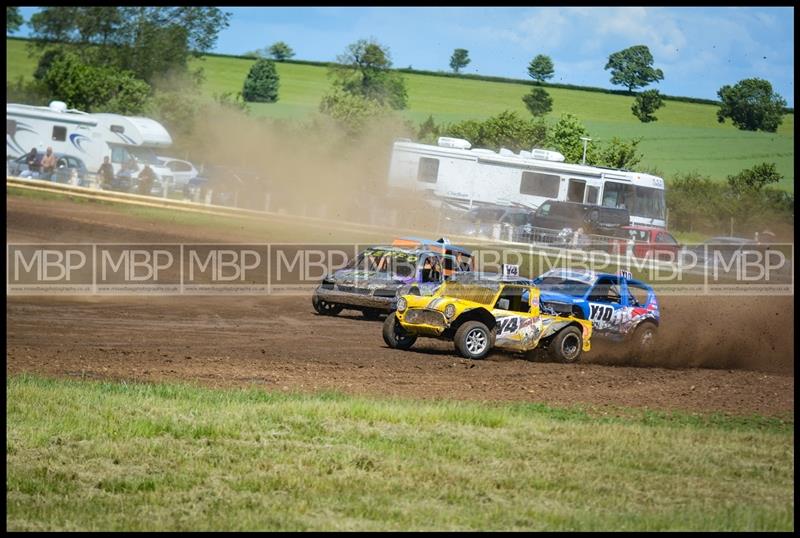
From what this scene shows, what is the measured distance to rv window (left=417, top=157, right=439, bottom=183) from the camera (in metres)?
37.1

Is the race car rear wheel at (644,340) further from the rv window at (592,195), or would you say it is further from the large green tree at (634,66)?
the rv window at (592,195)

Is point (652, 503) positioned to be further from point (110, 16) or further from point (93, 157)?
point (110, 16)

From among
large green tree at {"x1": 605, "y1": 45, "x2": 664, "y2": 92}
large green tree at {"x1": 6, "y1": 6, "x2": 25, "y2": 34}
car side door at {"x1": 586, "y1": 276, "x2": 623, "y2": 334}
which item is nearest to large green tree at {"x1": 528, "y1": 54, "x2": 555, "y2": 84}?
large green tree at {"x1": 605, "y1": 45, "x2": 664, "y2": 92}

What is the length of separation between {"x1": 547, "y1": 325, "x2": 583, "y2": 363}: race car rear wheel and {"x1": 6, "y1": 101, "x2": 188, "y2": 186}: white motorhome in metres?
28.2

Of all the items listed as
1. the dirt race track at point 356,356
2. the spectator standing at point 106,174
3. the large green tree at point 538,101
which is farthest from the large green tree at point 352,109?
the dirt race track at point 356,356

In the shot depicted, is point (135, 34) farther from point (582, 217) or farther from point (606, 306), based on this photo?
point (606, 306)

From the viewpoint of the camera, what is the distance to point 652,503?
8445 millimetres

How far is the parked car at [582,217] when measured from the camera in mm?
31703

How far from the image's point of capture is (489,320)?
16.5 metres

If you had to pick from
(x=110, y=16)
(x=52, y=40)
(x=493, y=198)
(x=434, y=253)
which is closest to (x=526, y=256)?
(x=493, y=198)

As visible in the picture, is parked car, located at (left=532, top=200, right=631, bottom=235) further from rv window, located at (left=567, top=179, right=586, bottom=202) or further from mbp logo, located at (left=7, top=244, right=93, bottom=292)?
mbp logo, located at (left=7, top=244, right=93, bottom=292)

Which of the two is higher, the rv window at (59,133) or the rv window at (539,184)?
the rv window at (59,133)

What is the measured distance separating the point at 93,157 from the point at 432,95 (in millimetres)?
14661

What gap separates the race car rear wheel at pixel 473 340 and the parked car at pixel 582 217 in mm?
15783
